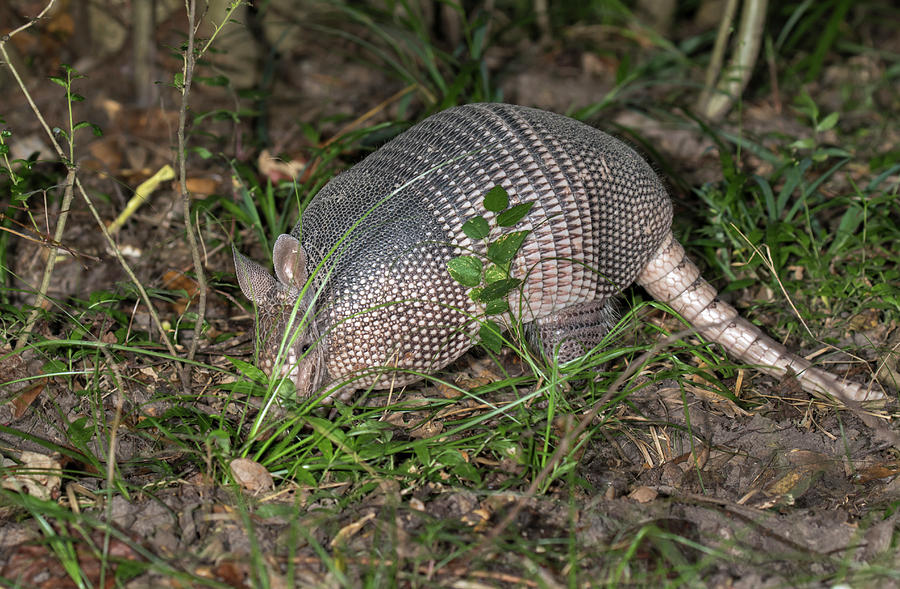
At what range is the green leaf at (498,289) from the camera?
3.83 metres

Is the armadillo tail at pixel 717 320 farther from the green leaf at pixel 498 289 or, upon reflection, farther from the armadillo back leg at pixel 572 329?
the green leaf at pixel 498 289

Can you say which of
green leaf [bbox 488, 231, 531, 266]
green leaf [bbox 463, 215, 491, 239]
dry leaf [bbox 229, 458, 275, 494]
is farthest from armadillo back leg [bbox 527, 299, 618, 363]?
dry leaf [bbox 229, 458, 275, 494]

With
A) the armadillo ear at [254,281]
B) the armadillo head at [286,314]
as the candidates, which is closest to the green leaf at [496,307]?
the armadillo head at [286,314]

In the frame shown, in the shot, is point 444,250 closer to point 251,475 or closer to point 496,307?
point 496,307

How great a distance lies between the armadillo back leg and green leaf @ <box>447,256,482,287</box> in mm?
747

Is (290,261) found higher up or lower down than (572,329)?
higher up

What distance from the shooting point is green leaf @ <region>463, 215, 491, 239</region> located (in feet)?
12.5

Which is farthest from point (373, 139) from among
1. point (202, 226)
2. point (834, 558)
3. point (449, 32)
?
point (834, 558)

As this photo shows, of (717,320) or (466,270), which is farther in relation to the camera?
(717,320)

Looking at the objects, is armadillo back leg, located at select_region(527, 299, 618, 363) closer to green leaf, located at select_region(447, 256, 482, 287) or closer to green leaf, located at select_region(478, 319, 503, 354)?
green leaf, located at select_region(478, 319, 503, 354)

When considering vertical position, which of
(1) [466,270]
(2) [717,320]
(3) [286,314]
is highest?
(1) [466,270]

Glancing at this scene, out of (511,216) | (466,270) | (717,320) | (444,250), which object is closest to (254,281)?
(444,250)

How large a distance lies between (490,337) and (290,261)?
108cm

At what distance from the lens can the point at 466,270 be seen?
12.6ft
